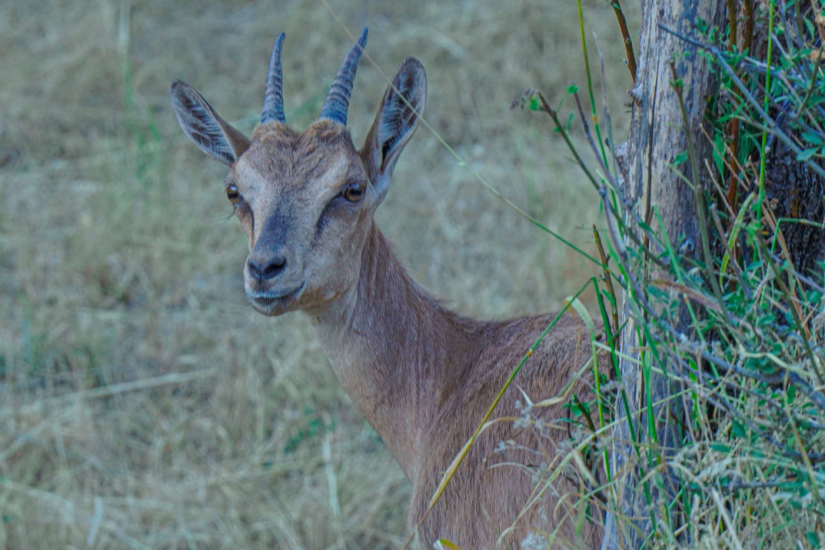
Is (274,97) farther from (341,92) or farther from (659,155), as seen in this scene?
(659,155)

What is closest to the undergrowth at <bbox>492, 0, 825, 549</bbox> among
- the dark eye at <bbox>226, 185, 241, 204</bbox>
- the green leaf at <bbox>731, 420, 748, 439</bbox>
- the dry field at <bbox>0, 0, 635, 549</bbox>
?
the green leaf at <bbox>731, 420, 748, 439</bbox>

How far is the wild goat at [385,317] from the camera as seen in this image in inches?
126

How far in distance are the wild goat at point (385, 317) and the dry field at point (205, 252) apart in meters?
0.42

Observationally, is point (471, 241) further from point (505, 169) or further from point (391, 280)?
point (391, 280)

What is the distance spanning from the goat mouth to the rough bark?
1.31 m

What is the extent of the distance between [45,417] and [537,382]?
3450 millimetres

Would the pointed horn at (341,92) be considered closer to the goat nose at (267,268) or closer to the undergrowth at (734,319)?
the goat nose at (267,268)

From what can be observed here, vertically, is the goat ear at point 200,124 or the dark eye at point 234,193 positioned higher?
the goat ear at point 200,124

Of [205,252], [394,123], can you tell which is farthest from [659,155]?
[205,252]

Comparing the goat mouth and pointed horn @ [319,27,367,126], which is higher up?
pointed horn @ [319,27,367,126]

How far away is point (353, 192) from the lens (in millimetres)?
3500

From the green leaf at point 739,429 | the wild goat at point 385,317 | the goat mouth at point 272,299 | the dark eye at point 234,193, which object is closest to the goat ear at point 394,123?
the wild goat at point 385,317

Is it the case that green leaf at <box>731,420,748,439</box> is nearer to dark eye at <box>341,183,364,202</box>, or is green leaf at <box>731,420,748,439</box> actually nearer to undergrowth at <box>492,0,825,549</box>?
undergrowth at <box>492,0,825,549</box>

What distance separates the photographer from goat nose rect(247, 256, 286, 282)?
124 inches
